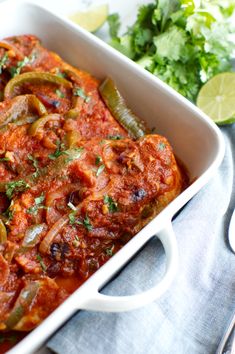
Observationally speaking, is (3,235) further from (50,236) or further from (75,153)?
(75,153)

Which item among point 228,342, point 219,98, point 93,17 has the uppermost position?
point 93,17

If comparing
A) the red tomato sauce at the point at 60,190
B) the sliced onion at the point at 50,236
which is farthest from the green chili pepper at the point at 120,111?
the sliced onion at the point at 50,236

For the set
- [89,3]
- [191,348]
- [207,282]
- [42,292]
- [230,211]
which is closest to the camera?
[42,292]

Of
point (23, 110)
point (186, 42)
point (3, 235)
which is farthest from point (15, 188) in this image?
point (186, 42)

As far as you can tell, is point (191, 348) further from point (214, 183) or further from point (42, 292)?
point (214, 183)

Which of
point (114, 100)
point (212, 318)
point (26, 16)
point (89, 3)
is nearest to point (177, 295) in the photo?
point (212, 318)

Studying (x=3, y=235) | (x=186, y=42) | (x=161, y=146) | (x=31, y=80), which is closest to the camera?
(x=3, y=235)

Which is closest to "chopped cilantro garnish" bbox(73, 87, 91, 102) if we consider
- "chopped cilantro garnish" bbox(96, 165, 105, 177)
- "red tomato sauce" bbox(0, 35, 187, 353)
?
"red tomato sauce" bbox(0, 35, 187, 353)
